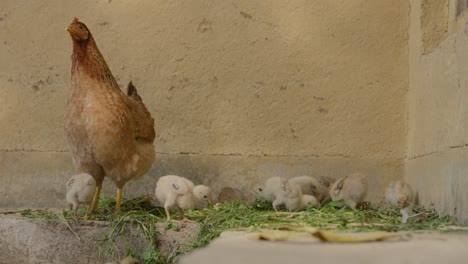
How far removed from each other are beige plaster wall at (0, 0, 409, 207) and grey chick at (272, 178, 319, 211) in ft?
2.86

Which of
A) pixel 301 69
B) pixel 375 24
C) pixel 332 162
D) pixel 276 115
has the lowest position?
pixel 332 162

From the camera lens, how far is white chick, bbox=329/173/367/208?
16.5ft

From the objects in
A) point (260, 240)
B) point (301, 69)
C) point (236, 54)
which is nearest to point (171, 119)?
point (236, 54)

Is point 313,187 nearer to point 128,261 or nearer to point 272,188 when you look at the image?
point 272,188

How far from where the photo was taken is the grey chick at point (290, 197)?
4.98 meters

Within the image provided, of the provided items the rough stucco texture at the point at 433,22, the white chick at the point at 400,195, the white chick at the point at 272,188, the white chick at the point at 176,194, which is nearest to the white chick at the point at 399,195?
the white chick at the point at 400,195

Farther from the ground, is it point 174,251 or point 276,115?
point 276,115

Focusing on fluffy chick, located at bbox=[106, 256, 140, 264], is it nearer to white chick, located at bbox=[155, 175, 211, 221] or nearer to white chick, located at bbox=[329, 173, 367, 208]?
white chick, located at bbox=[155, 175, 211, 221]

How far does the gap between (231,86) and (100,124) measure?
1.63 metres

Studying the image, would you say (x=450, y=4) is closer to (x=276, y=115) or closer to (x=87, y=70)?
(x=276, y=115)

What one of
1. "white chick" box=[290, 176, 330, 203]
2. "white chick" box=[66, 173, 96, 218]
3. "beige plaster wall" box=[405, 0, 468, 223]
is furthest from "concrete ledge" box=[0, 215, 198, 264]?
"beige plaster wall" box=[405, 0, 468, 223]

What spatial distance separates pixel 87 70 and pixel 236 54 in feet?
5.15

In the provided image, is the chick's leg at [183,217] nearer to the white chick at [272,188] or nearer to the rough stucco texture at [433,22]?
the white chick at [272,188]

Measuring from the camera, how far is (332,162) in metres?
5.94
